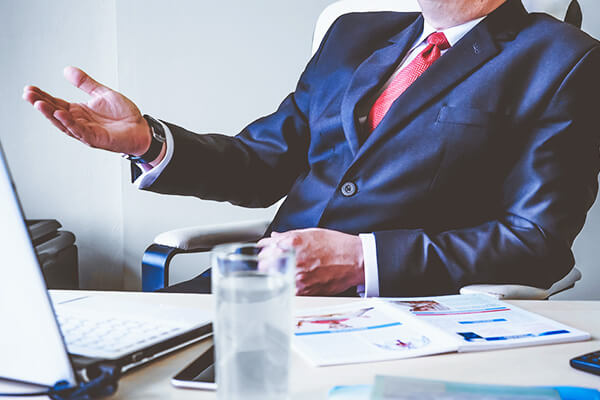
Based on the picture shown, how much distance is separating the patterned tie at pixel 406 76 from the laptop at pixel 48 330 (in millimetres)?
756

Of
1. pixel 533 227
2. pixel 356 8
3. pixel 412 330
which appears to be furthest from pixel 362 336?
pixel 356 8

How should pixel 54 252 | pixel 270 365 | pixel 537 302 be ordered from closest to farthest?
pixel 270 365 < pixel 537 302 < pixel 54 252

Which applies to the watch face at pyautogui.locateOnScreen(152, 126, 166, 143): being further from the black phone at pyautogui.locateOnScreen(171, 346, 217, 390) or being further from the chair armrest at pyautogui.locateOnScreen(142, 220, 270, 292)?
the black phone at pyautogui.locateOnScreen(171, 346, 217, 390)

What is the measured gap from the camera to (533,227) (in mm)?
1101

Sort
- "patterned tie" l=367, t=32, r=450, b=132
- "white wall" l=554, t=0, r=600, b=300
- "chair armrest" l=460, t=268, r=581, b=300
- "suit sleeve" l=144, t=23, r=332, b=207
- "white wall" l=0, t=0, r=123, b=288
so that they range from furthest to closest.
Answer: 1. "white wall" l=0, t=0, r=123, b=288
2. "white wall" l=554, t=0, r=600, b=300
3. "suit sleeve" l=144, t=23, r=332, b=207
4. "patterned tie" l=367, t=32, r=450, b=132
5. "chair armrest" l=460, t=268, r=581, b=300

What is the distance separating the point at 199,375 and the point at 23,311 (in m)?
0.18

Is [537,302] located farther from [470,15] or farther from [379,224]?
[470,15]

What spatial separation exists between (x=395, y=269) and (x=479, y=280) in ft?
0.58

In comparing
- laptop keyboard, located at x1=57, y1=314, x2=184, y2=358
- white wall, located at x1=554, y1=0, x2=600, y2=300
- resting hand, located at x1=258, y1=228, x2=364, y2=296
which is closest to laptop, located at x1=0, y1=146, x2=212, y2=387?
laptop keyboard, located at x1=57, y1=314, x2=184, y2=358

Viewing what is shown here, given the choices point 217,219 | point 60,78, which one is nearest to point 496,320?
point 217,219

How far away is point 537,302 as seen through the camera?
2.78ft

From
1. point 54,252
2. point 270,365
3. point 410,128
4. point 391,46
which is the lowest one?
point 54,252

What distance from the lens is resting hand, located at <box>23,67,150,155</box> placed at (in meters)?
1.05

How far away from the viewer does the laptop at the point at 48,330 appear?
42cm
